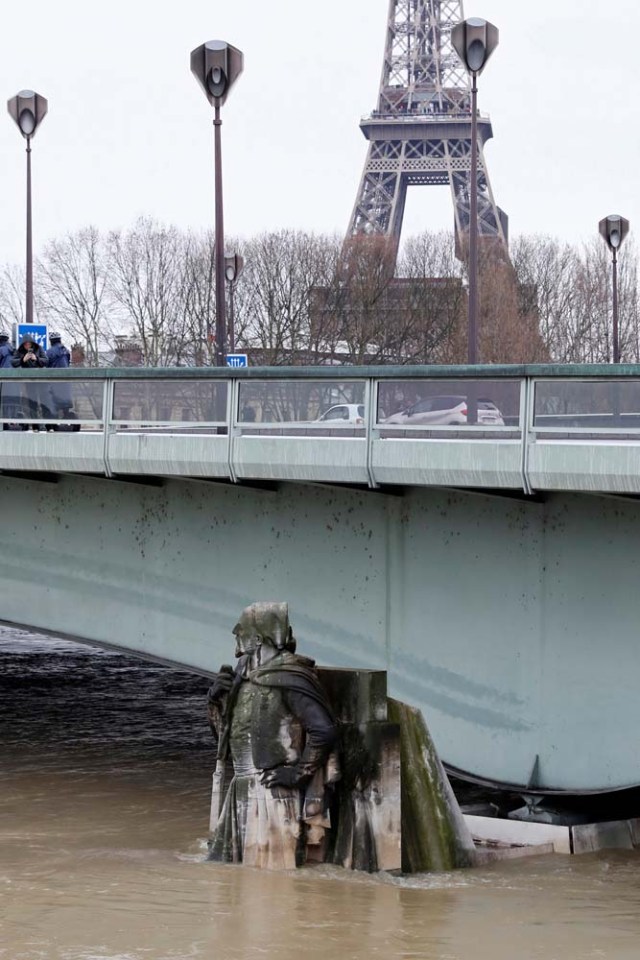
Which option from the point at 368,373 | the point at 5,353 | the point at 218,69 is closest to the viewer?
the point at 368,373

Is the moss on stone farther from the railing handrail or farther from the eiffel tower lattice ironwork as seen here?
the eiffel tower lattice ironwork

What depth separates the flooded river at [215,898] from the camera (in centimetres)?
1151

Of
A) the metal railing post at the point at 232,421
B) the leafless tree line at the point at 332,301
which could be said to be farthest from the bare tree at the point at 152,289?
the metal railing post at the point at 232,421

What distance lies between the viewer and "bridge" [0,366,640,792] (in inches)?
563

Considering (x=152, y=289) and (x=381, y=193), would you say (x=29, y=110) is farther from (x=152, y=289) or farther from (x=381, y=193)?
(x=381, y=193)

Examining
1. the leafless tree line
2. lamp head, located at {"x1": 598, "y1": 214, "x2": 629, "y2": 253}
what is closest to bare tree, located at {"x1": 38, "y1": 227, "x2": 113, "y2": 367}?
the leafless tree line

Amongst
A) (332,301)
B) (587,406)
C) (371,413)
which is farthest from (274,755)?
(332,301)

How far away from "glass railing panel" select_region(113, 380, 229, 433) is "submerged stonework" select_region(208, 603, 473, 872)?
2.84 meters

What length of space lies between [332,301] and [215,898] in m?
45.8

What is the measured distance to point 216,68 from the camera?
22031 millimetres

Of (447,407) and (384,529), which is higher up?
(447,407)

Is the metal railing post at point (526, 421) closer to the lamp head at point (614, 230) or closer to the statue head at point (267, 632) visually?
the statue head at point (267, 632)

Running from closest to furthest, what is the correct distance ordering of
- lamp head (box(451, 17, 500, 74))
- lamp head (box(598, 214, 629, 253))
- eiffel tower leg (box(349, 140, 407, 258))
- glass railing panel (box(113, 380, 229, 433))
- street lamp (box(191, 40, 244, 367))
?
glass railing panel (box(113, 380, 229, 433)) < street lamp (box(191, 40, 244, 367)) < lamp head (box(451, 17, 500, 74)) < lamp head (box(598, 214, 629, 253)) < eiffel tower leg (box(349, 140, 407, 258))

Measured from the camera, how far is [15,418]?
17781 millimetres
